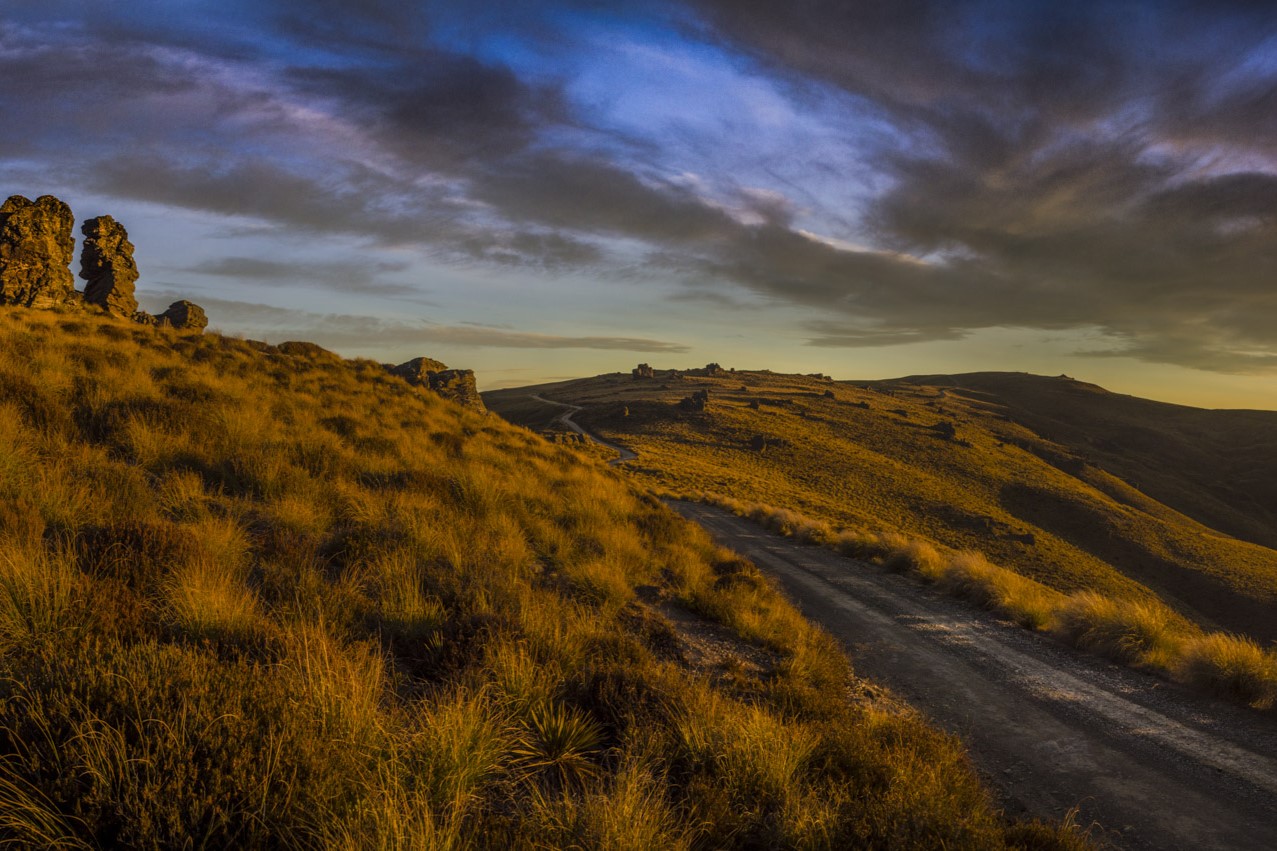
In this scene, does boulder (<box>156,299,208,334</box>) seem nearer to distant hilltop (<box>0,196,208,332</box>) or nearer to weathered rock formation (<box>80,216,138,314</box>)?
distant hilltop (<box>0,196,208,332</box>)

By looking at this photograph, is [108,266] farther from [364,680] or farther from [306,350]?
[364,680]

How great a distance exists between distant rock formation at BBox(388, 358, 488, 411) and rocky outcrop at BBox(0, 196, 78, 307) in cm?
2066

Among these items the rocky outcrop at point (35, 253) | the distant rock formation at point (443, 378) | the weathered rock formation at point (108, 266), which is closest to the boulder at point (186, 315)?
the weathered rock formation at point (108, 266)

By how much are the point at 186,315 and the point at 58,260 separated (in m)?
7.70

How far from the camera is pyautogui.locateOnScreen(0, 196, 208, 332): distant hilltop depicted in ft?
70.5

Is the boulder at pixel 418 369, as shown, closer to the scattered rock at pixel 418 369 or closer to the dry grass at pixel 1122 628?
the scattered rock at pixel 418 369

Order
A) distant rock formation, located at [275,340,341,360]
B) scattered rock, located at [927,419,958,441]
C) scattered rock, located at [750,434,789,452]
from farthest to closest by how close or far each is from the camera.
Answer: scattered rock, located at [927,419,958,441], scattered rock, located at [750,434,789,452], distant rock formation, located at [275,340,341,360]

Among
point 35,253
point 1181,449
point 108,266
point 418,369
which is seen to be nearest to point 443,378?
point 418,369

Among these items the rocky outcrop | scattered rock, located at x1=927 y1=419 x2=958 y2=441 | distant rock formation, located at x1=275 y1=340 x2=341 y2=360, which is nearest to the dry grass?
distant rock formation, located at x1=275 y1=340 x2=341 y2=360

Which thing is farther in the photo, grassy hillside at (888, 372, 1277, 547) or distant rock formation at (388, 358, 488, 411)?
grassy hillside at (888, 372, 1277, 547)

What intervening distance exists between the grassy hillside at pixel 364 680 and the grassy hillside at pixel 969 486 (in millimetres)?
31102

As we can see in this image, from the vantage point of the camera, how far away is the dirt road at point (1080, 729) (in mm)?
5590

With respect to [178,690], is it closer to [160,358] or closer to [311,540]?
[311,540]

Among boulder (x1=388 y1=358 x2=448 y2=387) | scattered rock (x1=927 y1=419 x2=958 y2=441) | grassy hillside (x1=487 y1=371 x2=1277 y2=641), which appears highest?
scattered rock (x1=927 y1=419 x2=958 y2=441)
